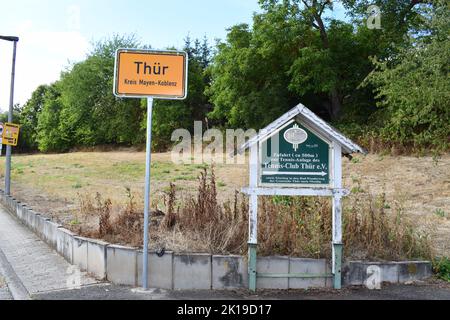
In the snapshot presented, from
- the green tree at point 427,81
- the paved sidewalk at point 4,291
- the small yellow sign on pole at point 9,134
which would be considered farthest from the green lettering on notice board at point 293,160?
the small yellow sign on pole at point 9,134

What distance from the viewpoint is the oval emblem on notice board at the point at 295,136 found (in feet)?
20.4

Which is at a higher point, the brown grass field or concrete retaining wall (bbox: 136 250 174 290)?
the brown grass field

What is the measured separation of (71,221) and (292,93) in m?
22.7

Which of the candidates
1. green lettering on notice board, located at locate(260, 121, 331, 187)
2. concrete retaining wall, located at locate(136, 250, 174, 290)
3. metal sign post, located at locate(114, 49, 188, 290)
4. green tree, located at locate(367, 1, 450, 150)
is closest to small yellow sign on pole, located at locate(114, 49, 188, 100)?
metal sign post, located at locate(114, 49, 188, 290)

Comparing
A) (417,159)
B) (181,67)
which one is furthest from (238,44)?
(181,67)

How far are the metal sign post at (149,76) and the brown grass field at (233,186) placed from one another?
10.8ft

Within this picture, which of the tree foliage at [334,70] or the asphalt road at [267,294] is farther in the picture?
the tree foliage at [334,70]

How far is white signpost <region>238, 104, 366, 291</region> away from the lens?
6117 mm

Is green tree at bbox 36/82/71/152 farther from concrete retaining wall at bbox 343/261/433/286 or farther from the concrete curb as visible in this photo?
concrete retaining wall at bbox 343/261/433/286

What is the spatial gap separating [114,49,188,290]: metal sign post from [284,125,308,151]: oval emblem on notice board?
1.49 metres

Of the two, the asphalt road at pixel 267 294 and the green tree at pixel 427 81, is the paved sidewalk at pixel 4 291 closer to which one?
the asphalt road at pixel 267 294

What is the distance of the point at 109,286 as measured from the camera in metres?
6.22

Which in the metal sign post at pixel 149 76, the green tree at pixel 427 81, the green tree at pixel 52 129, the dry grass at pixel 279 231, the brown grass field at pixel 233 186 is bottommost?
the dry grass at pixel 279 231
